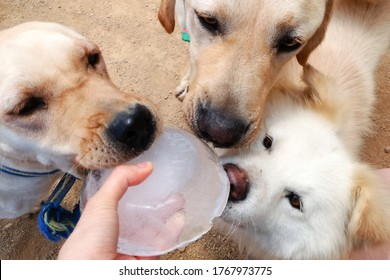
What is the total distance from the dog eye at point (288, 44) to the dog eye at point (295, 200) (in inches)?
27.5

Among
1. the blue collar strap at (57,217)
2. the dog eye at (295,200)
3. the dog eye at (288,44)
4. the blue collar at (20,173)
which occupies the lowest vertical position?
the blue collar strap at (57,217)

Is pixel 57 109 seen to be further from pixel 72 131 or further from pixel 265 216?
pixel 265 216

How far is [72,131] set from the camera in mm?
1532

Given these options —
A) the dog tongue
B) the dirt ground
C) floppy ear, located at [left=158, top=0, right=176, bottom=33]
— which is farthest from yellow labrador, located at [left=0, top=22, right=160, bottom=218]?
the dirt ground

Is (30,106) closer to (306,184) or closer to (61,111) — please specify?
(61,111)

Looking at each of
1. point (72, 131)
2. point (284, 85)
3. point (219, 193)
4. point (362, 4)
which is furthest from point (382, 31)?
point (72, 131)

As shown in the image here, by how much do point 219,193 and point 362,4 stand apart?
1.72 m

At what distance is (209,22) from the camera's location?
1823 millimetres

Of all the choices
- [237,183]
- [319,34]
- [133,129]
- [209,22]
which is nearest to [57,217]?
[133,129]

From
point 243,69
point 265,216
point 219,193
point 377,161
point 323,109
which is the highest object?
point 243,69

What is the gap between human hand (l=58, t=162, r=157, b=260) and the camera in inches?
50.4

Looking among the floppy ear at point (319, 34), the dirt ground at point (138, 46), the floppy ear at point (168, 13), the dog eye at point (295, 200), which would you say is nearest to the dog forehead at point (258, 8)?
the floppy ear at point (319, 34)

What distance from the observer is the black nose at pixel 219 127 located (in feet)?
5.45

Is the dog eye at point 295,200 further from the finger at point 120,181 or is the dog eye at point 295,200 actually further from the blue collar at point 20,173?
the blue collar at point 20,173
